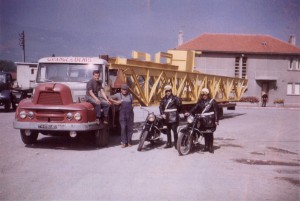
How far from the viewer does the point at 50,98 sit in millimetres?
9555

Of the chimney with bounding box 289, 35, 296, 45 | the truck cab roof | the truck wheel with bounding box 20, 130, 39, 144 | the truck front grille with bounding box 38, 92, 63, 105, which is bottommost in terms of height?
the truck wheel with bounding box 20, 130, 39, 144

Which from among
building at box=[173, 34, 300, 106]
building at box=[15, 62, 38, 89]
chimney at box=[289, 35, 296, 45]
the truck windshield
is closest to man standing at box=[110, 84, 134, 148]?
the truck windshield

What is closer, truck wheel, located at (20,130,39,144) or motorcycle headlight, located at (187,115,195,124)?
motorcycle headlight, located at (187,115,195,124)

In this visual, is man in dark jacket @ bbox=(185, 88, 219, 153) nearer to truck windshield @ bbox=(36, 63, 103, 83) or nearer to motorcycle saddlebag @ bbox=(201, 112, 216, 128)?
motorcycle saddlebag @ bbox=(201, 112, 216, 128)

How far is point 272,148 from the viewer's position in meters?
10.8

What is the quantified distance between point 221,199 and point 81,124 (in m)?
4.62

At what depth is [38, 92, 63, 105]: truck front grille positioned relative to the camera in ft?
31.2

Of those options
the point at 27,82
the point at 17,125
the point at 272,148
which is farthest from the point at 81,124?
the point at 27,82

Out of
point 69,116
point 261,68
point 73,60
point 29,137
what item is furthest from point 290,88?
point 69,116

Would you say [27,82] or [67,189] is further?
[27,82]

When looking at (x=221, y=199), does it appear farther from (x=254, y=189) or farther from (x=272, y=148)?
(x=272, y=148)

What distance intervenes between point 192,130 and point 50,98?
148 inches

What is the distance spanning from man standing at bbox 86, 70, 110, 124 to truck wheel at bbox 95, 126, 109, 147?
0.99ft

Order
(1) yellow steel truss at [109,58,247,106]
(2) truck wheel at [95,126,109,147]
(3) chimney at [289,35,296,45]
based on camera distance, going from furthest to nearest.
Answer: (3) chimney at [289,35,296,45] → (1) yellow steel truss at [109,58,247,106] → (2) truck wheel at [95,126,109,147]
